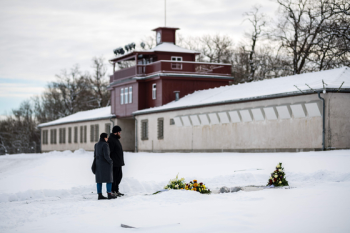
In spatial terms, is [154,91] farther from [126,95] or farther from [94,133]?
[94,133]

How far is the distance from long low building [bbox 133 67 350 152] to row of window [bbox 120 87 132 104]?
6022 millimetres

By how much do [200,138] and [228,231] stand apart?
22484 mm

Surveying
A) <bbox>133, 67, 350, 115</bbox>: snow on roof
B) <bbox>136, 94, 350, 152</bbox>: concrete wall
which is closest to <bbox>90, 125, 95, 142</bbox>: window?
<bbox>136, 94, 350, 152</bbox>: concrete wall

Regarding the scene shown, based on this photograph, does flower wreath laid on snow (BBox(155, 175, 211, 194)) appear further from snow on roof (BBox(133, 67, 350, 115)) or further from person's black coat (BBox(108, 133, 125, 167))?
snow on roof (BBox(133, 67, 350, 115))

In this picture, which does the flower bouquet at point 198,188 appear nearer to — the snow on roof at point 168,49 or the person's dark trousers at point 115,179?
the person's dark trousers at point 115,179

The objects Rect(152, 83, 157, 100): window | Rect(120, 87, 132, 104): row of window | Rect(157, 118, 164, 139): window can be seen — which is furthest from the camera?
Rect(120, 87, 132, 104): row of window

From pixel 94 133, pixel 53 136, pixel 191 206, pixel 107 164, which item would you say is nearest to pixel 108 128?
pixel 94 133

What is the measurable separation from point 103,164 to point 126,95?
28.7 meters

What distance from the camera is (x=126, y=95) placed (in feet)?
132

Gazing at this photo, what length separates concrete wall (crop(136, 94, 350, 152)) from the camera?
70.9ft

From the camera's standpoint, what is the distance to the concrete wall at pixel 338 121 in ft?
70.2

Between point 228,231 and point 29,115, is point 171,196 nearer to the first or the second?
point 228,231

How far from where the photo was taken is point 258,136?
81.8 feet

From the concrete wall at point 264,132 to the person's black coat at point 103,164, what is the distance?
40.5 ft
